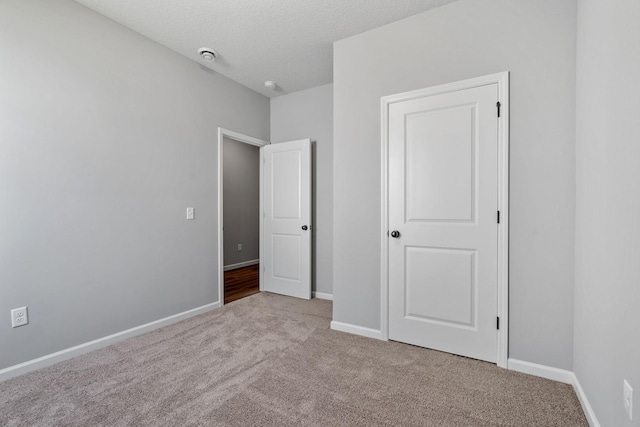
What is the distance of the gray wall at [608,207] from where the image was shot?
1.09 metres

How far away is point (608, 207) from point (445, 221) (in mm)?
1017

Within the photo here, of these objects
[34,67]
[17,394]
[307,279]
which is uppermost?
[34,67]

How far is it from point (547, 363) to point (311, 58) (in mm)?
3294

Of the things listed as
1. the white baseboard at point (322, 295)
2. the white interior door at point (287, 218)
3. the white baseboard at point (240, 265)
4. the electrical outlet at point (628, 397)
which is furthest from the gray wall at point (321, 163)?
the electrical outlet at point (628, 397)

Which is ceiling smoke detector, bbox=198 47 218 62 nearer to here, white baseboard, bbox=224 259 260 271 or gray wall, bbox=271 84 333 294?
gray wall, bbox=271 84 333 294

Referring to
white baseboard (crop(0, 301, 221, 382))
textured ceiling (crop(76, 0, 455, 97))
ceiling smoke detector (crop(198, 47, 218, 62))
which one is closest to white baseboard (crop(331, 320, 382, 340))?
white baseboard (crop(0, 301, 221, 382))

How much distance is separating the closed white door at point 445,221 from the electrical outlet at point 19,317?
106 inches

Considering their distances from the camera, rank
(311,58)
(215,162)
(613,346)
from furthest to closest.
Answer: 1. (215,162)
2. (311,58)
3. (613,346)

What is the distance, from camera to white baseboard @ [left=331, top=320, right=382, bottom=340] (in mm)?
2568

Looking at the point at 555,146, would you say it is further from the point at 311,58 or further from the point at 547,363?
the point at 311,58

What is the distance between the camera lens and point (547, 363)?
75.6 inches

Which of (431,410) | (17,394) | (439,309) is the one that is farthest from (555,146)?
(17,394)

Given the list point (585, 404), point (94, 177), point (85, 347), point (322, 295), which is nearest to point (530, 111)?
point (585, 404)

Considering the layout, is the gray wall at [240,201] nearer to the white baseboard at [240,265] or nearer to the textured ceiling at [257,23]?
the white baseboard at [240,265]
